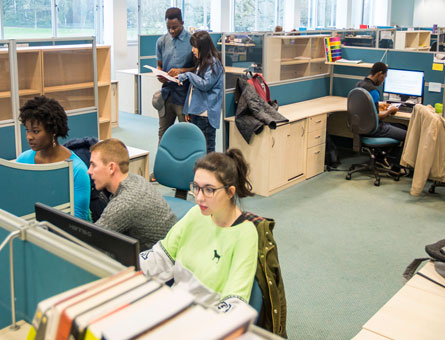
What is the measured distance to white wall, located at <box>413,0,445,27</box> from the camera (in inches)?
651

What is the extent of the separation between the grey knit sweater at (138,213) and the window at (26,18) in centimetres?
759

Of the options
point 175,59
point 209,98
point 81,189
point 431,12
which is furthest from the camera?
point 431,12

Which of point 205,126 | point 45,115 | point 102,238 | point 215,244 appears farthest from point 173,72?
point 102,238

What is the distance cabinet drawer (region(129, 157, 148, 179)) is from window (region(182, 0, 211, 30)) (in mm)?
8531

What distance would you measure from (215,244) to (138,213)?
1.41 ft

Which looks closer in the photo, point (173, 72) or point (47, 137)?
→ point (47, 137)

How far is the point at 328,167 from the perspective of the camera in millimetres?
5949

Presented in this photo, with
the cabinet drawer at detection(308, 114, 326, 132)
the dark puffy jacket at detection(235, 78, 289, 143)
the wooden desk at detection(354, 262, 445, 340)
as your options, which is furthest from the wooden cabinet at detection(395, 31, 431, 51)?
the wooden desk at detection(354, 262, 445, 340)

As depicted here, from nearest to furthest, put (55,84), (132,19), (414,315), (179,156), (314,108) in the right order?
(414,315), (179,156), (55,84), (314,108), (132,19)

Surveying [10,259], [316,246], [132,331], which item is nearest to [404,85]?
[316,246]

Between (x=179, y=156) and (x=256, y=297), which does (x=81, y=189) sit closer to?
(x=179, y=156)

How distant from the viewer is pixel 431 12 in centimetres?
1666

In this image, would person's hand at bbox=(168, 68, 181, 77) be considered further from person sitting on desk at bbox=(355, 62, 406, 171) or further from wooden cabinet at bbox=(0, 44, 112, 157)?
A: person sitting on desk at bbox=(355, 62, 406, 171)

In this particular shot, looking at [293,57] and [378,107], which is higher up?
[293,57]
